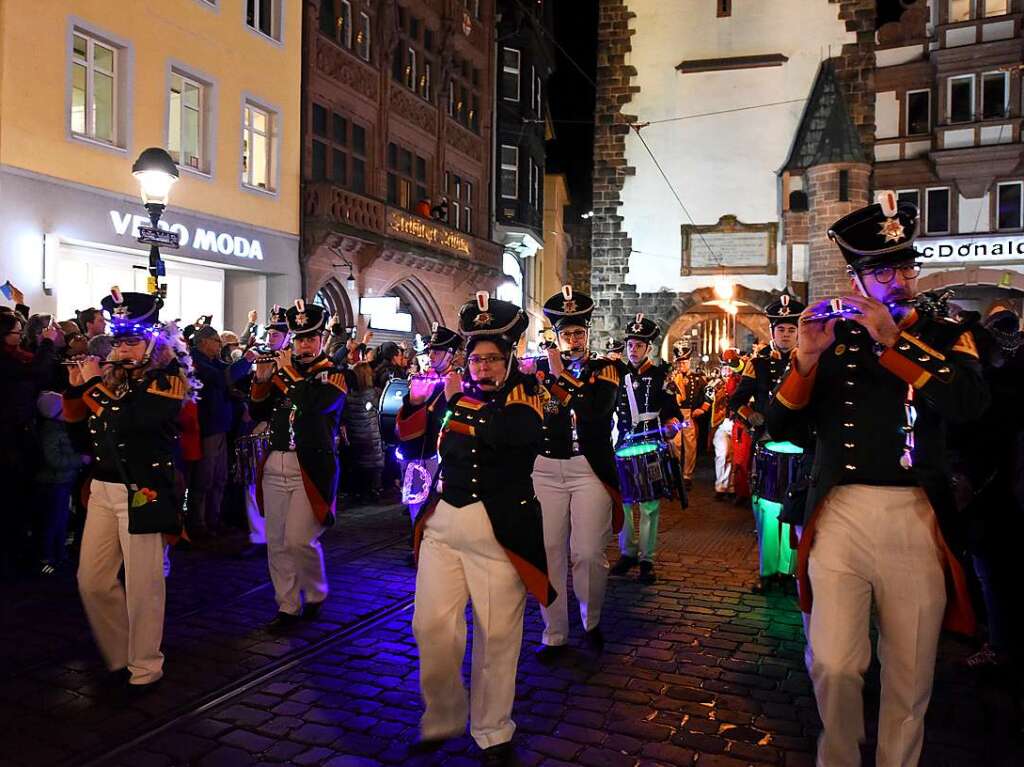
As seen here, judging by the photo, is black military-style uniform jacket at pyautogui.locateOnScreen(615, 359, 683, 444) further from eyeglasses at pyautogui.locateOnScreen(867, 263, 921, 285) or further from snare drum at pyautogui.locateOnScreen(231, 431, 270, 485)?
eyeglasses at pyautogui.locateOnScreen(867, 263, 921, 285)

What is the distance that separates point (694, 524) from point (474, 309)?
24.0 ft

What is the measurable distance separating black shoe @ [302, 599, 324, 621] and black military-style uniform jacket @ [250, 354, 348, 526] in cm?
65

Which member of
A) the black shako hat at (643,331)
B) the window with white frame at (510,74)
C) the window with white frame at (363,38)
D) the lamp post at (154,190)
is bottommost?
the black shako hat at (643,331)

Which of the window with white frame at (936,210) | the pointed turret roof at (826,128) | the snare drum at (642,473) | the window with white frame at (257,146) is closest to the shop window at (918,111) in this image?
the window with white frame at (936,210)

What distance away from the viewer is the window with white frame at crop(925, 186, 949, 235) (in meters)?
29.2

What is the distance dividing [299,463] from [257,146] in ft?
46.3

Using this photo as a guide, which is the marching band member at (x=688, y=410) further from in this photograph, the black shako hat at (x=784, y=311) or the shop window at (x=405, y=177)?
the shop window at (x=405, y=177)

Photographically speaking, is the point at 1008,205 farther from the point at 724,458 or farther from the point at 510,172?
the point at 724,458

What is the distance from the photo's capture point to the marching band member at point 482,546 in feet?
14.5

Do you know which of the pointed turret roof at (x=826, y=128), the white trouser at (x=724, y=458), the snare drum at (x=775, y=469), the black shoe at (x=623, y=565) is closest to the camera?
the snare drum at (x=775, y=469)

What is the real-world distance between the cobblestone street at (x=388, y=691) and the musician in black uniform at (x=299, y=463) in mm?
316

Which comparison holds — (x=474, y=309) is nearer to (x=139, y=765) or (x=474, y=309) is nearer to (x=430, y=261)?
(x=139, y=765)

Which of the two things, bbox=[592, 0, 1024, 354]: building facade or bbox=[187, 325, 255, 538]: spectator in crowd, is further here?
bbox=[592, 0, 1024, 354]: building facade

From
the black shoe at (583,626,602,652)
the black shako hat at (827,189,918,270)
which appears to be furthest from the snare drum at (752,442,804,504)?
the black shako hat at (827,189,918,270)
